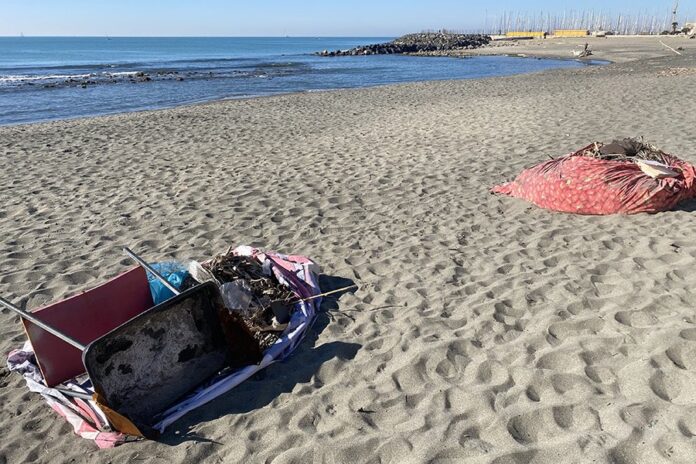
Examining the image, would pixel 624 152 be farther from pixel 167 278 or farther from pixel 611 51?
pixel 611 51

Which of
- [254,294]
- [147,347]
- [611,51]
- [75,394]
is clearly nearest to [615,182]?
[254,294]

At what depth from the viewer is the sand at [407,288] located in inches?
Answer: 106

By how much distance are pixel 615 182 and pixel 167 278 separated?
14.4ft

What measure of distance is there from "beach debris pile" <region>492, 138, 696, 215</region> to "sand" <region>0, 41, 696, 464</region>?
0.16 m

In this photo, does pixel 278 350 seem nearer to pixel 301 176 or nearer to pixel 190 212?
pixel 190 212

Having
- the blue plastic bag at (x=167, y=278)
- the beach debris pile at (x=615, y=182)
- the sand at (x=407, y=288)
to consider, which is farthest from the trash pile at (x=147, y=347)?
the beach debris pile at (x=615, y=182)

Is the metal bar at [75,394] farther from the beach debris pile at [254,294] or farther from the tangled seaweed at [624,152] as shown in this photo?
the tangled seaweed at [624,152]

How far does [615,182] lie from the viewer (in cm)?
529

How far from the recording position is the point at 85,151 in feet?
32.8

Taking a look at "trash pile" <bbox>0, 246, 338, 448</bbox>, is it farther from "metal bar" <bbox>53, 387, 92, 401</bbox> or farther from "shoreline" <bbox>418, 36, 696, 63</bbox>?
"shoreline" <bbox>418, 36, 696, 63</bbox>

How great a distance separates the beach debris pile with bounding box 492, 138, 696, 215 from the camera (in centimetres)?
517

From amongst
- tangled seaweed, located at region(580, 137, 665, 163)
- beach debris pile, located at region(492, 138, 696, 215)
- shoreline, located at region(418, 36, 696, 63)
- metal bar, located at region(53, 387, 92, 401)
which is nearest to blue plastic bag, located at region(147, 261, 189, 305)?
metal bar, located at region(53, 387, 92, 401)

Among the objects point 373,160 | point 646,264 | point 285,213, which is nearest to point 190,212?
point 285,213

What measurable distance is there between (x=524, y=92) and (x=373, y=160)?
1023 centimetres
